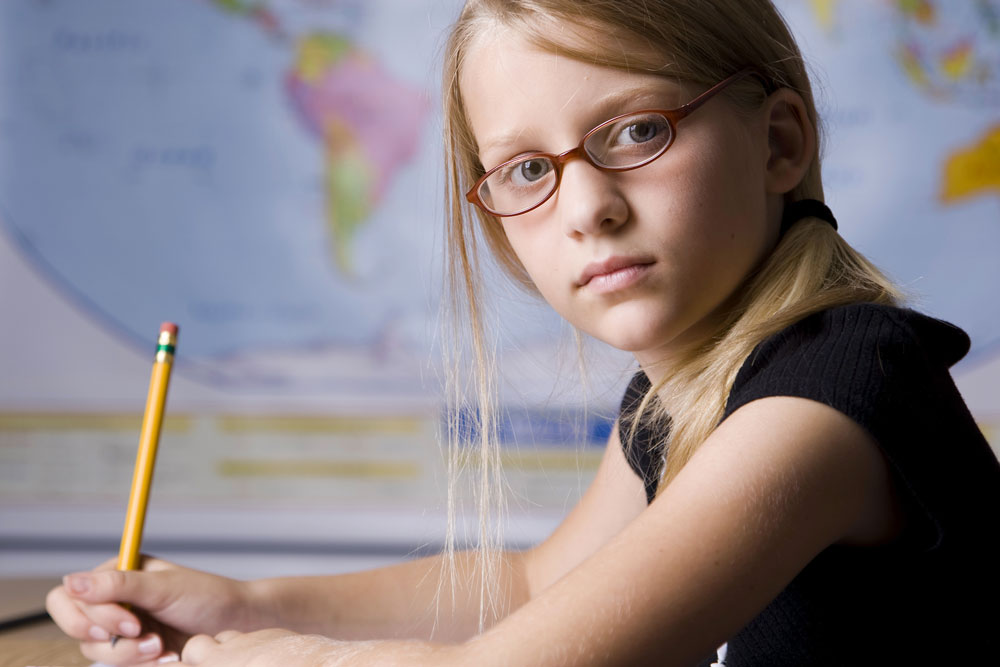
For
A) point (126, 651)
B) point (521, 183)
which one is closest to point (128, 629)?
point (126, 651)

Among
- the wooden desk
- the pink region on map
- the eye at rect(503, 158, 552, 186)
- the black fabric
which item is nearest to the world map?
the pink region on map

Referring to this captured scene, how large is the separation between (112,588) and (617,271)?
43 cm

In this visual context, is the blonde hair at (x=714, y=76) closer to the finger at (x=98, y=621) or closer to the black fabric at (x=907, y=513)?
the black fabric at (x=907, y=513)

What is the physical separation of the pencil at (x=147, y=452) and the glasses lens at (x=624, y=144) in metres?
0.35

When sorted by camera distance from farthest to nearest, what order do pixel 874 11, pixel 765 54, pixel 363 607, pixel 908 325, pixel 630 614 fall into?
pixel 874 11
pixel 363 607
pixel 765 54
pixel 908 325
pixel 630 614

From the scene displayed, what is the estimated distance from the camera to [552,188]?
0.62 m

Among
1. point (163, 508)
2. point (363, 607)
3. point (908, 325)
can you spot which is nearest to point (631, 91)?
point (908, 325)

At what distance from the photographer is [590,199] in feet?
1.91

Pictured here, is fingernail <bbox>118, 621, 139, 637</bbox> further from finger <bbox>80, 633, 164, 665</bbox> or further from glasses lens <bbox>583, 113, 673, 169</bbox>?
glasses lens <bbox>583, 113, 673, 169</bbox>

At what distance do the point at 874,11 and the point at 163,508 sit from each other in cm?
133

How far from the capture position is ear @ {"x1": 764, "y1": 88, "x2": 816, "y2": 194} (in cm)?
68

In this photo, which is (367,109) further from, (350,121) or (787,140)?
(787,140)

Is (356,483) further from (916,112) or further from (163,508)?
(916,112)

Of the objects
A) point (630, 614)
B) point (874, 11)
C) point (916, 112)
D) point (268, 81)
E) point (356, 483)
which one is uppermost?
point (268, 81)
